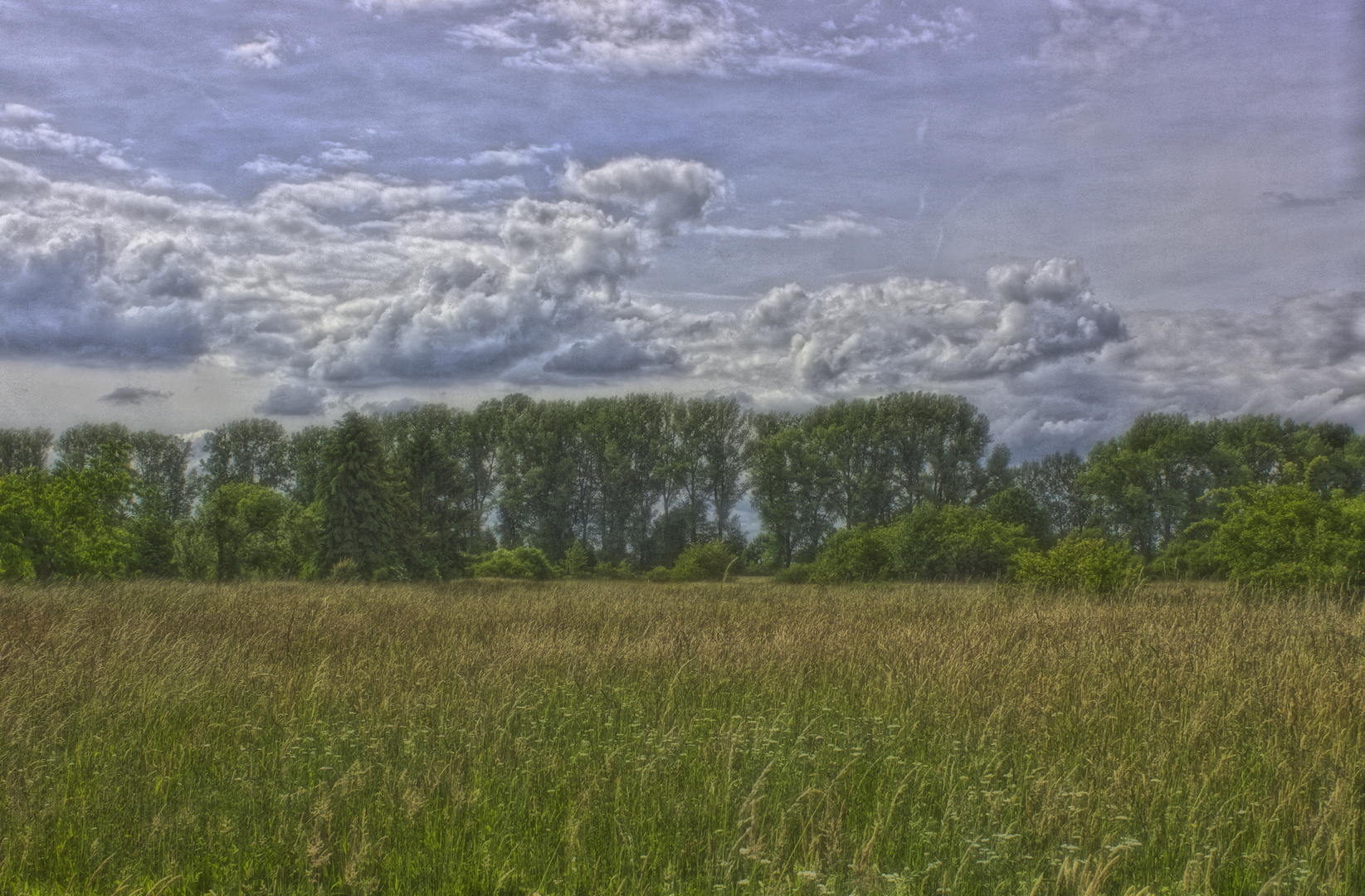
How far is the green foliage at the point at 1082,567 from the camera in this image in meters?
17.0

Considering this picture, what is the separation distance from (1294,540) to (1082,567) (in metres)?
3.99

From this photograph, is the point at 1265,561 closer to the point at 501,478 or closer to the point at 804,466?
the point at 804,466

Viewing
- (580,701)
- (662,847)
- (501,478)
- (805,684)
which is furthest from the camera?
(501,478)

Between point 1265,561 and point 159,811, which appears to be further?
point 1265,561

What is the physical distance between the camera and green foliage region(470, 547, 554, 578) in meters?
44.7

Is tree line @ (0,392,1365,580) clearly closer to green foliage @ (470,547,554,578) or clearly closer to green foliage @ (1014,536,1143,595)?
green foliage @ (470,547,554,578)

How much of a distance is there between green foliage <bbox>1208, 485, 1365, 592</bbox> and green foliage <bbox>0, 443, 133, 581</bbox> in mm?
25832

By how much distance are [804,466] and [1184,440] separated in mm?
24316

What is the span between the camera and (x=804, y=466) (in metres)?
55.5

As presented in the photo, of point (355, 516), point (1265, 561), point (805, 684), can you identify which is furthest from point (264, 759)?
point (355, 516)

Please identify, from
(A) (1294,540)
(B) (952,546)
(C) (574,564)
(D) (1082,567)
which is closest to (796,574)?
(B) (952,546)

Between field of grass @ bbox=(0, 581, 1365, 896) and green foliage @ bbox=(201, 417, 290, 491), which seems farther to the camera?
green foliage @ bbox=(201, 417, 290, 491)

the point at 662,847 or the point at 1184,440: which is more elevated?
the point at 1184,440

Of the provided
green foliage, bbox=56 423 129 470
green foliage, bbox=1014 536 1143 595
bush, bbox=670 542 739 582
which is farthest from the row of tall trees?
green foliage, bbox=56 423 129 470
